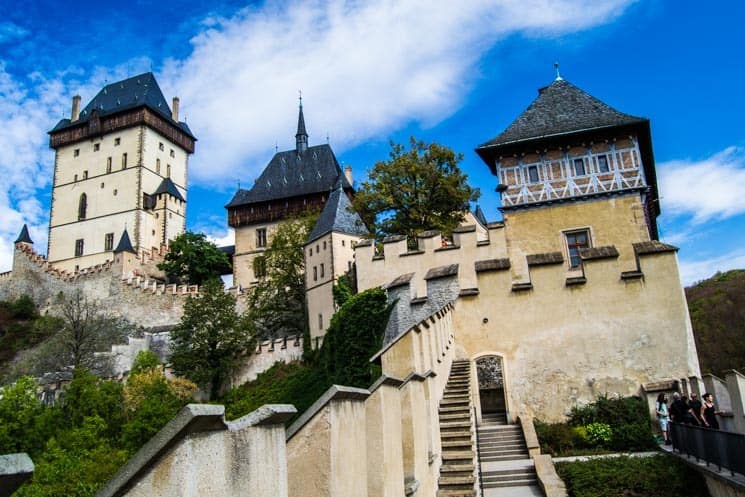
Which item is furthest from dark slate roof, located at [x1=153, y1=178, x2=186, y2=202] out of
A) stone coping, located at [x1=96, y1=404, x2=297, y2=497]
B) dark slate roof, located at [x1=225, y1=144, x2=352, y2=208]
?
stone coping, located at [x1=96, y1=404, x2=297, y2=497]

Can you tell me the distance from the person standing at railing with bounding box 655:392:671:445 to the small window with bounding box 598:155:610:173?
9.93 meters

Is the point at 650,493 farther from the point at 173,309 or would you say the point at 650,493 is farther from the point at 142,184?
the point at 142,184

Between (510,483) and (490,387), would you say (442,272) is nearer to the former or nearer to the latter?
(490,387)

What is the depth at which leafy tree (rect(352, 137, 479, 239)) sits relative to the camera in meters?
28.6

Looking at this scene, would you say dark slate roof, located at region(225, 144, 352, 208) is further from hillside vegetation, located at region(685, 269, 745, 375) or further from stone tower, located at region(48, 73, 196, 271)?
hillside vegetation, located at region(685, 269, 745, 375)

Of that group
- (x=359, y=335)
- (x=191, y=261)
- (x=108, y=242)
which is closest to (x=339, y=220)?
(x=359, y=335)

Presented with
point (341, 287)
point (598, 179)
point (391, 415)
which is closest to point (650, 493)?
point (391, 415)

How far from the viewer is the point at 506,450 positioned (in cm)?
1372

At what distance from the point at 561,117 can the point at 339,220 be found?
46.5ft

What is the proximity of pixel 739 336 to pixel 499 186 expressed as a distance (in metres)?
19.1

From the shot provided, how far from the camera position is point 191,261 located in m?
49.5

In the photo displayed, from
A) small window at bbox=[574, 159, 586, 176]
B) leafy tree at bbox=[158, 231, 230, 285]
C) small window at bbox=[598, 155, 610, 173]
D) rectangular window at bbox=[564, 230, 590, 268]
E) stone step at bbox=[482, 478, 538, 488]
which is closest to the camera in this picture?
stone step at bbox=[482, 478, 538, 488]

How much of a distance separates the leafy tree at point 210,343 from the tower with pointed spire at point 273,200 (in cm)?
1262

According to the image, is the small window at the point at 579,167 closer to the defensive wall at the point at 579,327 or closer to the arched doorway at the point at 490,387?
the defensive wall at the point at 579,327
